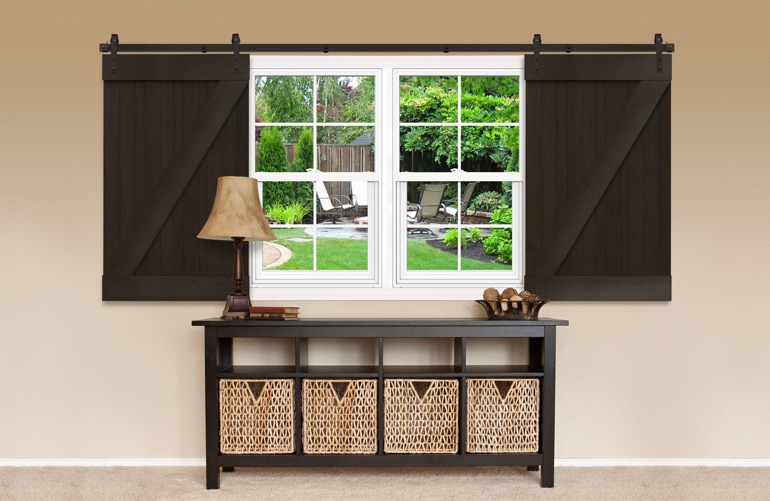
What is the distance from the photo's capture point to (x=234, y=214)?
4.17 m

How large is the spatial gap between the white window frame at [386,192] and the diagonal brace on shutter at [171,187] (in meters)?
0.23

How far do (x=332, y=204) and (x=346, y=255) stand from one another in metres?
0.35

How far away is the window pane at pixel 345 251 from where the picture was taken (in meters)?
4.69

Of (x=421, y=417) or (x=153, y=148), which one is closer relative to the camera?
(x=421, y=417)

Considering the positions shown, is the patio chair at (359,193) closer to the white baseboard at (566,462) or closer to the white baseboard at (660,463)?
the white baseboard at (566,462)

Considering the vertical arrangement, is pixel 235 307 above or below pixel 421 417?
above

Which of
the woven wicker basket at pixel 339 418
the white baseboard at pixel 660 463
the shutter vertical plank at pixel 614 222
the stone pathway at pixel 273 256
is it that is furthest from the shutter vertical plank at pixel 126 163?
the white baseboard at pixel 660 463

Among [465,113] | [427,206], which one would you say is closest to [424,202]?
[427,206]

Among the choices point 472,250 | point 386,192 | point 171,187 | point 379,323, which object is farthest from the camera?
point 472,250

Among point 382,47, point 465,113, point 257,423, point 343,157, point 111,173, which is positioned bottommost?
point 257,423

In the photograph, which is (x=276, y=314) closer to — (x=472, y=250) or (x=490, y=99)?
(x=472, y=250)

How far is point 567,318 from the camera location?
14.9 feet

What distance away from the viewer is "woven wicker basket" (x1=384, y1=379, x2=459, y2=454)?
4055 millimetres
